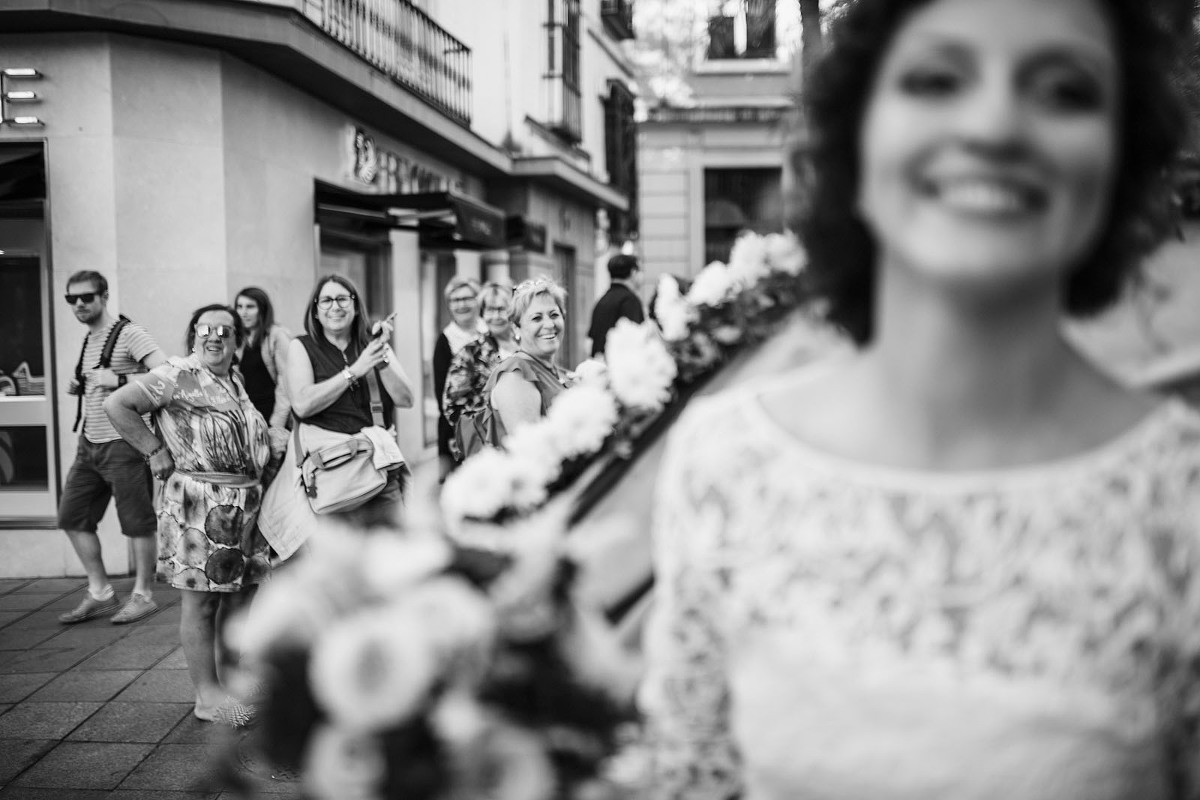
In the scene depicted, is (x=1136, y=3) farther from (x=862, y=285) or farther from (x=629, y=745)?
(x=629, y=745)

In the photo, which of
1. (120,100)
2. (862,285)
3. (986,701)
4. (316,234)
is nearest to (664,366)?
(862,285)

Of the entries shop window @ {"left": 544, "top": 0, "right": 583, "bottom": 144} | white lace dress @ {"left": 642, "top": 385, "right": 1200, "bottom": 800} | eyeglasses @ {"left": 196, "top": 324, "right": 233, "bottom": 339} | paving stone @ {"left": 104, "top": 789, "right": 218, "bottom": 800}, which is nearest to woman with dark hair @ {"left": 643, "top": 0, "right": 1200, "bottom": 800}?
white lace dress @ {"left": 642, "top": 385, "right": 1200, "bottom": 800}

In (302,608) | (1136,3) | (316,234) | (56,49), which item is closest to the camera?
(302,608)

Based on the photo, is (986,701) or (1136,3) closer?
(986,701)

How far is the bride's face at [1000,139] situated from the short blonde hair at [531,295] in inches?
167

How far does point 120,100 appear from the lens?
7.85 m

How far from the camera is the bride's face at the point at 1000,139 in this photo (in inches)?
46.1

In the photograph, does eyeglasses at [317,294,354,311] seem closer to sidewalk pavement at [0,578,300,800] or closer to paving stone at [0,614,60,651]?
sidewalk pavement at [0,578,300,800]

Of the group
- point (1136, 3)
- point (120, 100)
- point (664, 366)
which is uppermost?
point (120, 100)

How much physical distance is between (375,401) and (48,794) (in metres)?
2.24

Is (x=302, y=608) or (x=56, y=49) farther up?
(x=56, y=49)

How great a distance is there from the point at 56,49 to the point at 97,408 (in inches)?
115

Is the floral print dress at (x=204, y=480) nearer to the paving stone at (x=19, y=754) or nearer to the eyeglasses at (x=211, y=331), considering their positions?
the eyeglasses at (x=211, y=331)

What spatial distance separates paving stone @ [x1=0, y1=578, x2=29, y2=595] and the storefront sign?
4.92m
